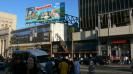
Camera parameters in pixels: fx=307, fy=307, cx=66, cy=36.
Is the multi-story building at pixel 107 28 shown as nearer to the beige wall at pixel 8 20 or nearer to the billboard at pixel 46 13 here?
the billboard at pixel 46 13

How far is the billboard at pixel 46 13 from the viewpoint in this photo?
270 feet

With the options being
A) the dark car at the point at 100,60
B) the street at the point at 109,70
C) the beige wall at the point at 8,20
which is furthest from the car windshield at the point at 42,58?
the beige wall at the point at 8,20

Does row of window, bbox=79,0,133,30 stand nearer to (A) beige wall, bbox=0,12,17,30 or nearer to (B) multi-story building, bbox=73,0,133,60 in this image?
(B) multi-story building, bbox=73,0,133,60

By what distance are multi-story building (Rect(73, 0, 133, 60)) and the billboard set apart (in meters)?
5.70

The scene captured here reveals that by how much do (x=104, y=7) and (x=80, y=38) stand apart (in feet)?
30.6

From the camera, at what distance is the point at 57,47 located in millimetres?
80750

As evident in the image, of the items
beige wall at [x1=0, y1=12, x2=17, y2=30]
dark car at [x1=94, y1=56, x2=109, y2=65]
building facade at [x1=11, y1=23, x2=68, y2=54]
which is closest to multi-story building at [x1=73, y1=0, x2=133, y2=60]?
building facade at [x1=11, y1=23, x2=68, y2=54]

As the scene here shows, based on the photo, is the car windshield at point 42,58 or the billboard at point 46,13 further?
the billboard at point 46,13

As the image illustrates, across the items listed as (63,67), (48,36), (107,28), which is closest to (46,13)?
(48,36)

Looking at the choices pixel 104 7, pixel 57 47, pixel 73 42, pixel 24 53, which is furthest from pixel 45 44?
pixel 24 53

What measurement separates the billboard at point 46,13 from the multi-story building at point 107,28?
5.70 m

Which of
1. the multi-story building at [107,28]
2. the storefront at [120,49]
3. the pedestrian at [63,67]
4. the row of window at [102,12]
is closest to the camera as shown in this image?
the pedestrian at [63,67]

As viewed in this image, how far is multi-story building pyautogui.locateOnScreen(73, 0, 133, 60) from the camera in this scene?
59.7 metres

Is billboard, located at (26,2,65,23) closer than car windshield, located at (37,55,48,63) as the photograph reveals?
No
